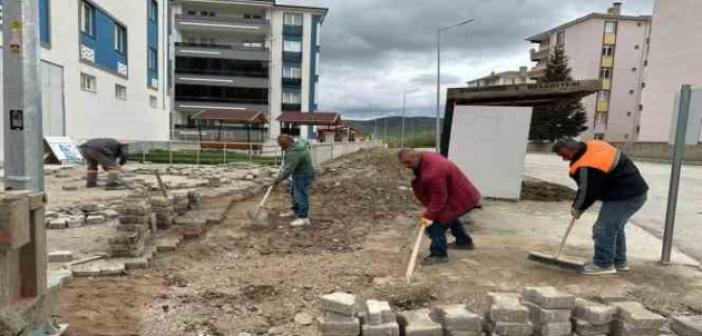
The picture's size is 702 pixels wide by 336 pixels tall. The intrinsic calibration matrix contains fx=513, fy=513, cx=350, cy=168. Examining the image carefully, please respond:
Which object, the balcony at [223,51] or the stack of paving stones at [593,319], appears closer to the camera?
the stack of paving stones at [593,319]

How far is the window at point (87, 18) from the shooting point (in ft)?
64.9

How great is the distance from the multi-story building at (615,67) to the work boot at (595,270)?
181 feet

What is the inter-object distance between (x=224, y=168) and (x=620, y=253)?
14.2m

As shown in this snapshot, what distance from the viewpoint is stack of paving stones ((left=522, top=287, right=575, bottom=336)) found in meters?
3.65

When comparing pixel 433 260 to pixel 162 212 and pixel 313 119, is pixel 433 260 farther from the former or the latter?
pixel 313 119

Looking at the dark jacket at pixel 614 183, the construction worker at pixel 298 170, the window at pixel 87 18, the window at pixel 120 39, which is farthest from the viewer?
the window at pixel 120 39

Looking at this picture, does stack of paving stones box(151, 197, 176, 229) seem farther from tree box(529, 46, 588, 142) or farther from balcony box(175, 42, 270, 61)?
tree box(529, 46, 588, 142)

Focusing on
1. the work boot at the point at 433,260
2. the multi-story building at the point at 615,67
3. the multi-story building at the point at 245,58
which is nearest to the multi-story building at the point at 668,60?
the multi-story building at the point at 615,67

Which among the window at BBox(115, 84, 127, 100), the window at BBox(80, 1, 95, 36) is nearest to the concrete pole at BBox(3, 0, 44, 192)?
the window at BBox(80, 1, 95, 36)

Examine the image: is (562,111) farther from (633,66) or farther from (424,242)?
(424,242)

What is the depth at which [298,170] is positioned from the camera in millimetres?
7574

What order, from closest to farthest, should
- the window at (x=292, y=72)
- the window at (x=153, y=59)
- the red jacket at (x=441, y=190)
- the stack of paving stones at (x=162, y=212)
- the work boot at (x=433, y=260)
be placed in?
the red jacket at (x=441, y=190) → the work boot at (x=433, y=260) → the stack of paving stones at (x=162, y=212) → the window at (x=153, y=59) → the window at (x=292, y=72)

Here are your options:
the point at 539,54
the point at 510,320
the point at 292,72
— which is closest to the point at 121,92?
the point at 510,320

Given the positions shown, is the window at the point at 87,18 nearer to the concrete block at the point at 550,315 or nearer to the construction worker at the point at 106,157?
the construction worker at the point at 106,157
